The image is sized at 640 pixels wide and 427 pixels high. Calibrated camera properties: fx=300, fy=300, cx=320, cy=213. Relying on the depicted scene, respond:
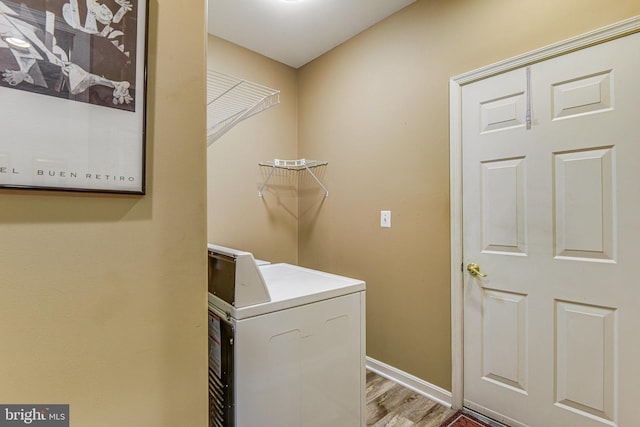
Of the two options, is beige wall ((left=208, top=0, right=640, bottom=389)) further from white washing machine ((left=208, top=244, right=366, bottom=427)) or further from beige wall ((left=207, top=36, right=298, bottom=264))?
white washing machine ((left=208, top=244, right=366, bottom=427))

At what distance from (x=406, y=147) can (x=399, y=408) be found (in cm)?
168

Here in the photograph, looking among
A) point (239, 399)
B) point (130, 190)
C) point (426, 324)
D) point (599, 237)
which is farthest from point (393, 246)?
point (130, 190)

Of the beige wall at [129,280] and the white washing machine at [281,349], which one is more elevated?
the beige wall at [129,280]

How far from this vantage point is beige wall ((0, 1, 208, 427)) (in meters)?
0.57

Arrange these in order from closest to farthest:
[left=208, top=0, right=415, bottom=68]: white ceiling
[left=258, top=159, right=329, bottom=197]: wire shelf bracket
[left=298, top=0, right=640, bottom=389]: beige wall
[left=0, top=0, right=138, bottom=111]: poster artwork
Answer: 1. [left=0, top=0, right=138, bottom=111]: poster artwork
2. [left=298, top=0, right=640, bottom=389]: beige wall
3. [left=208, top=0, right=415, bottom=68]: white ceiling
4. [left=258, top=159, right=329, bottom=197]: wire shelf bracket

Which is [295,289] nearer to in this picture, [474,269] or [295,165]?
[474,269]

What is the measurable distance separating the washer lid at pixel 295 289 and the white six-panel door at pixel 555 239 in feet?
2.84

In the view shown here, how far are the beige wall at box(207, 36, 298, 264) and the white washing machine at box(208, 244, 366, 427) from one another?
1.08 meters

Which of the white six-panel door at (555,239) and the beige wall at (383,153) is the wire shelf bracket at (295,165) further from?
the white six-panel door at (555,239)

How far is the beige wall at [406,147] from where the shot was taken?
1.68 metres

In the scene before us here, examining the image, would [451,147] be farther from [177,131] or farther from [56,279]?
[56,279]

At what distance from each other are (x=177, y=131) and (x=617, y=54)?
184 centimetres

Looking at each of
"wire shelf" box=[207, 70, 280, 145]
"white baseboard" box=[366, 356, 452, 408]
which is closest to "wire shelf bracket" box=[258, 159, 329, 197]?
"wire shelf" box=[207, 70, 280, 145]
